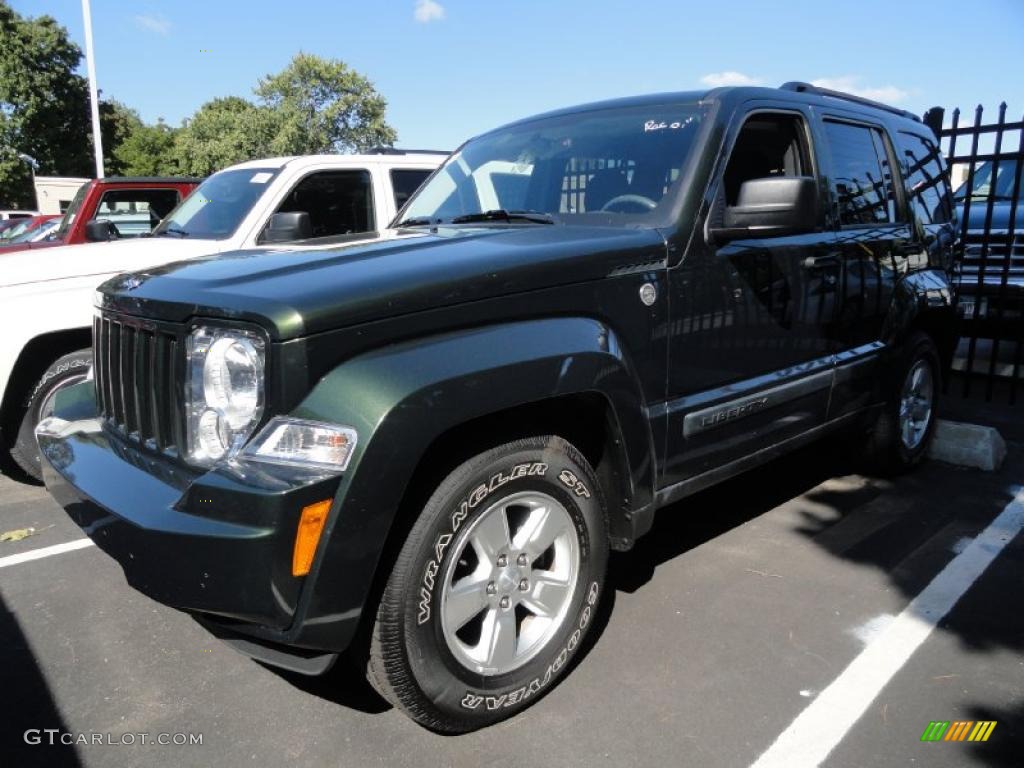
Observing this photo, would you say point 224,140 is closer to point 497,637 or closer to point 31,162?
point 31,162

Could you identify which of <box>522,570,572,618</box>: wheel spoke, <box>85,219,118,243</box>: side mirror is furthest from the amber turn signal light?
<box>85,219,118,243</box>: side mirror

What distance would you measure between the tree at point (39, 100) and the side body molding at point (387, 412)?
44802mm

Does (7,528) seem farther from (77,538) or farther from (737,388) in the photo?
(737,388)

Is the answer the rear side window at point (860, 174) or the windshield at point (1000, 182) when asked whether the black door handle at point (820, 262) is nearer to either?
the rear side window at point (860, 174)

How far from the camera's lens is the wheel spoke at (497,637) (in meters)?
2.37

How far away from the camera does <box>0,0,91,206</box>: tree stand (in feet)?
123

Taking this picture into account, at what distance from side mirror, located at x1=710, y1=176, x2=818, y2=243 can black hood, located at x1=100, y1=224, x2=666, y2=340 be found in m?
0.36

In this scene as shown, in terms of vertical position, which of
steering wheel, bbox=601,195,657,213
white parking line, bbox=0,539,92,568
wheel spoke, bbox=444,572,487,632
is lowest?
white parking line, bbox=0,539,92,568

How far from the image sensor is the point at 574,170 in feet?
10.9

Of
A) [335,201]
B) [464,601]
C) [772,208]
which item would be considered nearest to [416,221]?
[772,208]

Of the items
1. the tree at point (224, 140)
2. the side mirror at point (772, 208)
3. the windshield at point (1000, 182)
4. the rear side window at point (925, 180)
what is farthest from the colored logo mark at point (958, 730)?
the tree at point (224, 140)

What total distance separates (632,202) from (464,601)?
1654 millimetres

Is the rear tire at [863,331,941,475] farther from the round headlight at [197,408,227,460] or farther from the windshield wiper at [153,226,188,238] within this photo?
the windshield wiper at [153,226,188,238]

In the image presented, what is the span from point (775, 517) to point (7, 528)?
13.8 ft
